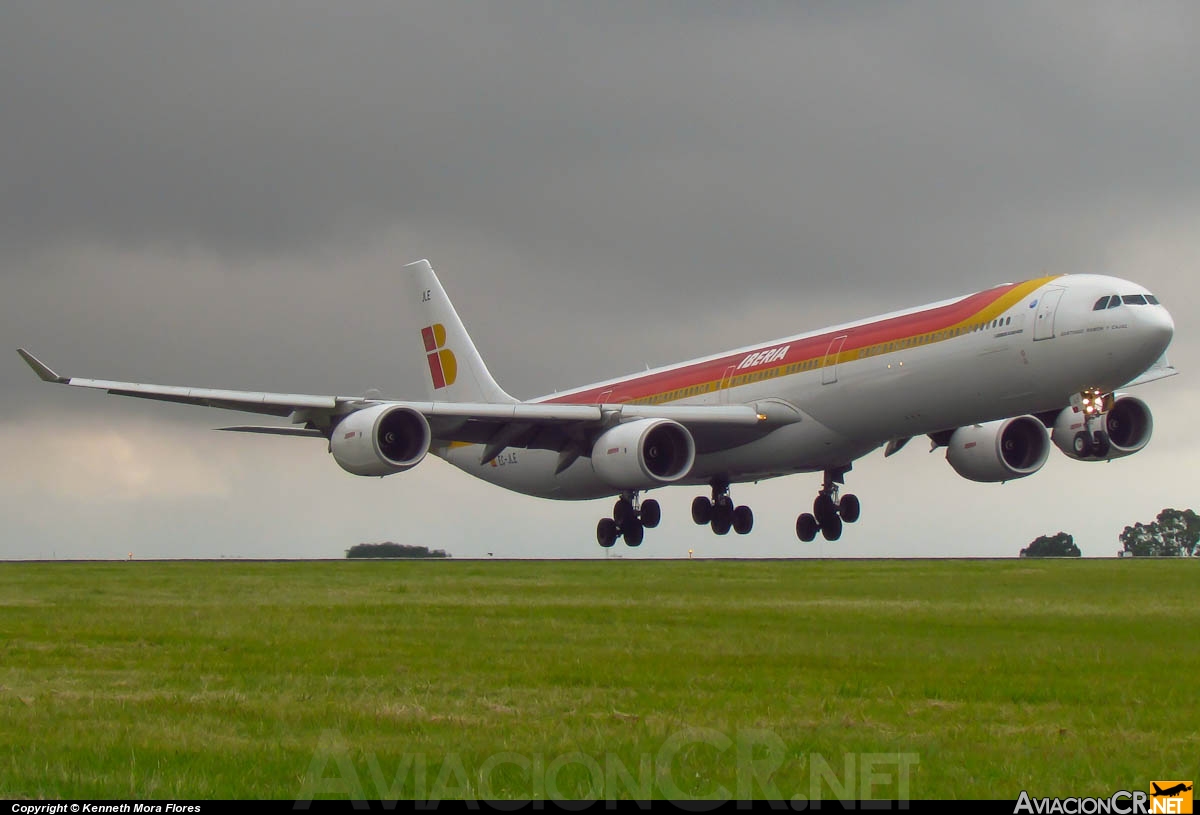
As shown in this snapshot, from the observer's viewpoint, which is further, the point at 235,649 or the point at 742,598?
A: the point at 742,598

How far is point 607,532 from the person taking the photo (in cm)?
5084

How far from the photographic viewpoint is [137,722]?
10531 millimetres

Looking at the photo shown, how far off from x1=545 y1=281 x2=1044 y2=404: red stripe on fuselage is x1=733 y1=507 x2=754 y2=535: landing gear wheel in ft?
16.4

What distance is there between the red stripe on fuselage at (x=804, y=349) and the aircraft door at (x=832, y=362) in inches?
6.7

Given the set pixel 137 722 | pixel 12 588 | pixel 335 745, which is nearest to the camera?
pixel 335 745

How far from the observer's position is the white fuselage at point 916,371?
35.8m

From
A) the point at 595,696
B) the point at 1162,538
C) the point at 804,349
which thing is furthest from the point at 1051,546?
the point at 595,696

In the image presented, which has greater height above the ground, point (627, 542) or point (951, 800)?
point (627, 542)

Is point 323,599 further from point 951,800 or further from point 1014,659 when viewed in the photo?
point 951,800

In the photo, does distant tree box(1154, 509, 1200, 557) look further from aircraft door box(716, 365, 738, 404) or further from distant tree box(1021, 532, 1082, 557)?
aircraft door box(716, 365, 738, 404)

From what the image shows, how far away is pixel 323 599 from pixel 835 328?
2236cm

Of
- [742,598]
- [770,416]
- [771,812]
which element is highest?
[770,416]

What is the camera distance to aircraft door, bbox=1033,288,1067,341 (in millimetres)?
36062

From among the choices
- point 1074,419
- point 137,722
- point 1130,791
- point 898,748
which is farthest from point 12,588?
point 1074,419
